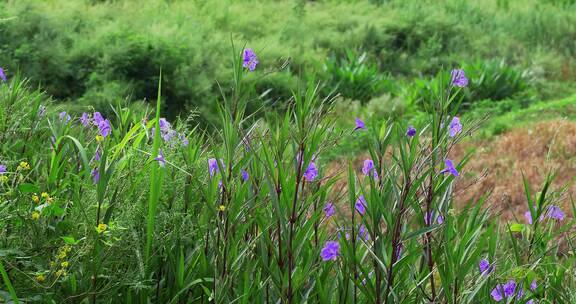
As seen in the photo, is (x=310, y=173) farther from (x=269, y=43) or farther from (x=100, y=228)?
(x=269, y=43)

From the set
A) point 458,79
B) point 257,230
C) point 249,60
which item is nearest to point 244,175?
point 257,230

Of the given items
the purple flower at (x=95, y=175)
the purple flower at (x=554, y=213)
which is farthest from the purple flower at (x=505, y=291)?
the purple flower at (x=95, y=175)

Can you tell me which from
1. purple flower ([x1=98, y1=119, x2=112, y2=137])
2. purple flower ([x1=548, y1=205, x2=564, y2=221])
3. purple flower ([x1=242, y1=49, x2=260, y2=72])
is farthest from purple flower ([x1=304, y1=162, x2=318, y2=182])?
purple flower ([x1=98, y1=119, x2=112, y2=137])

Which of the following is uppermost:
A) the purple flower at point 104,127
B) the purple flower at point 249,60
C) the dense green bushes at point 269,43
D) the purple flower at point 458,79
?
the purple flower at point 249,60

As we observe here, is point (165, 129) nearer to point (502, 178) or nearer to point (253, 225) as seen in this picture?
point (253, 225)

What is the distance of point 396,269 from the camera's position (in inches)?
82.0

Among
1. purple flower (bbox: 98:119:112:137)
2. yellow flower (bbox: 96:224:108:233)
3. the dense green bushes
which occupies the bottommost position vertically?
the dense green bushes

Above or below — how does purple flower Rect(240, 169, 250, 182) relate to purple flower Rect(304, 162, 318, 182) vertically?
below

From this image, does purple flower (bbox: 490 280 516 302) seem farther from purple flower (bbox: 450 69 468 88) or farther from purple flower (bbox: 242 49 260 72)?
purple flower (bbox: 242 49 260 72)

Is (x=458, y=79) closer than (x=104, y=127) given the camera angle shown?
Yes

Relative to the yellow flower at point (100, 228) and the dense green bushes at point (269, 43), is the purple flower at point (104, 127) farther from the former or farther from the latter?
the dense green bushes at point (269, 43)

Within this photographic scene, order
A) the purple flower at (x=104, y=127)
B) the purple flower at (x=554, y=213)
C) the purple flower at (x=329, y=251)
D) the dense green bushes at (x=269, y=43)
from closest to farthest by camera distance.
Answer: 1. the purple flower at (x=329, y=251)
2. the purple flower at (x=554, y=213)
3. the purple flower at (x=104, y=127)
4. the dense green bushes at (x=269, y=43)

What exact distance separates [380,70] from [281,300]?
40.1ft

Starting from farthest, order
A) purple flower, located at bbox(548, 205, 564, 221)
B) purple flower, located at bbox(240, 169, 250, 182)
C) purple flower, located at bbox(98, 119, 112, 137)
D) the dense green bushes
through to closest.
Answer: the dense green bushes, purple flower, located at bbox(98, 119, 112, 137), purple flower, located at bbox(548, 205, 564, 221), purple flower, located at bbox(240, 169, 250, 182)
